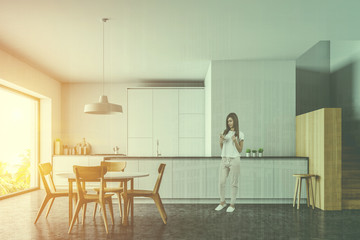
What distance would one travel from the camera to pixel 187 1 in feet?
14.8

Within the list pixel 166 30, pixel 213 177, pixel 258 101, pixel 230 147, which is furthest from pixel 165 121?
pixel 166 30

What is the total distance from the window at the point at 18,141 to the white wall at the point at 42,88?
18 cm

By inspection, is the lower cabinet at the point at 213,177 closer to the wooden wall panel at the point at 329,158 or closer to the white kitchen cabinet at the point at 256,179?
the white kitchen cabinet at the point at 256,179

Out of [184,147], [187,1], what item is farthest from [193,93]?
[187,1]

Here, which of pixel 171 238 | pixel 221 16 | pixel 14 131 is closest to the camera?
pixel 171 238

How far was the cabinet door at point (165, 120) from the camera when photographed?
966 cm

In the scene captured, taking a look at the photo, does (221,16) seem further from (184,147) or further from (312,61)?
(312,61)

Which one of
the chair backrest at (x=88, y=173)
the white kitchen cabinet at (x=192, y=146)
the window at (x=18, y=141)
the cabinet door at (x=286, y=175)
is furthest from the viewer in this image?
the white kitchen cabinet at (x=192, y=146)

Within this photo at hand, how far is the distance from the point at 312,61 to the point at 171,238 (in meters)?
7.45

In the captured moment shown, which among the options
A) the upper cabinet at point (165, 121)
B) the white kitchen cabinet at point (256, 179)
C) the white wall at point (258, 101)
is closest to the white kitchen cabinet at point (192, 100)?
the upper cabinet at point (165, 121)

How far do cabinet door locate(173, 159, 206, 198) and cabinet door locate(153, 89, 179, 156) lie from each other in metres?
2.65

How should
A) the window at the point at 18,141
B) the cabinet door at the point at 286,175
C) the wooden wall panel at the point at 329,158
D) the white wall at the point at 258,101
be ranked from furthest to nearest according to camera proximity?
the white wall at the point at 258,101 → the window at the point at 18,141 → the cabinet door at the point at 286,175 → the wooden wall panel at the point at 329,158

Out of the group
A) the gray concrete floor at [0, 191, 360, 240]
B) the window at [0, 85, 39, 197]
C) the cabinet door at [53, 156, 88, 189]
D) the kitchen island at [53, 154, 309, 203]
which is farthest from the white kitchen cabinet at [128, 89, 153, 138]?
the gray concrete floor at [0, 191, 360, 240]

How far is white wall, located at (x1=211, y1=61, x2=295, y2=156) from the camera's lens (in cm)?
755
